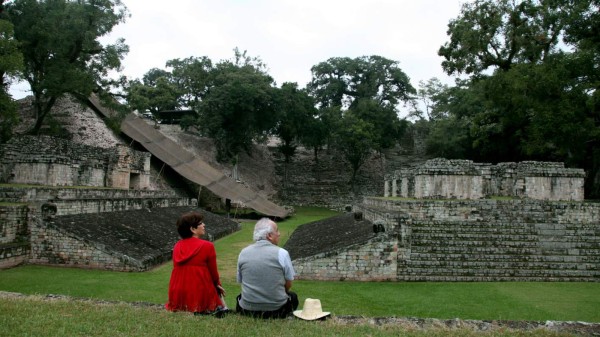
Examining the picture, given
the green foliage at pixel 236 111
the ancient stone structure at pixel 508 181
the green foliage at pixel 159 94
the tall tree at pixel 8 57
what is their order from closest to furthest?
the tall tree at pixel 8 57 < the ancient stone structure at pixel 508 181 < the green foliage at pixel 236 111 < the green foliage at pixel 159 94

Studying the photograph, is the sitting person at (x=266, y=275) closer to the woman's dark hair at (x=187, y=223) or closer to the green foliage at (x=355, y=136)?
the woman's dark hair at (x=187, y=223)

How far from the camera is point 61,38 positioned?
65.6ft

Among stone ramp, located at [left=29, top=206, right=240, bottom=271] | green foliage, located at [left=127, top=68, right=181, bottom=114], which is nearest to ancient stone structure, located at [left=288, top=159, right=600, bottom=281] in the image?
stone ramp, located at [left=29, top=206, right=240, bottom=271]

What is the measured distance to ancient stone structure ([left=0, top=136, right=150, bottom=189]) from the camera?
14.6 m

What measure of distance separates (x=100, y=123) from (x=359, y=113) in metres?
19.3

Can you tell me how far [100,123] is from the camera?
28953 mm

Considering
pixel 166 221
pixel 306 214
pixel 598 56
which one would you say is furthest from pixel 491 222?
pixel 306 214

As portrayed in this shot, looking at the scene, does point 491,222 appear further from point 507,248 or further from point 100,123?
point 100,123

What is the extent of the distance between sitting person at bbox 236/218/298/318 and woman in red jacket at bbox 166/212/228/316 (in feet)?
1.07

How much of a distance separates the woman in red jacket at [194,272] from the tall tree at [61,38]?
60.1 feet

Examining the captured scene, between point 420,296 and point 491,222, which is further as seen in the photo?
point 491,222

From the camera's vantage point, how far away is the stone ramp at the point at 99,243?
413 inches

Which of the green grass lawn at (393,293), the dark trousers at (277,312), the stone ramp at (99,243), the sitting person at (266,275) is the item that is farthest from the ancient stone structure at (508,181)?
the sitting person at (266,275)

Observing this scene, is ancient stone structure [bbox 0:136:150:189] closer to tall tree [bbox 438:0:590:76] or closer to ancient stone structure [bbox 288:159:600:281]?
ancient stone structure [bbox 288:159:600:281]
